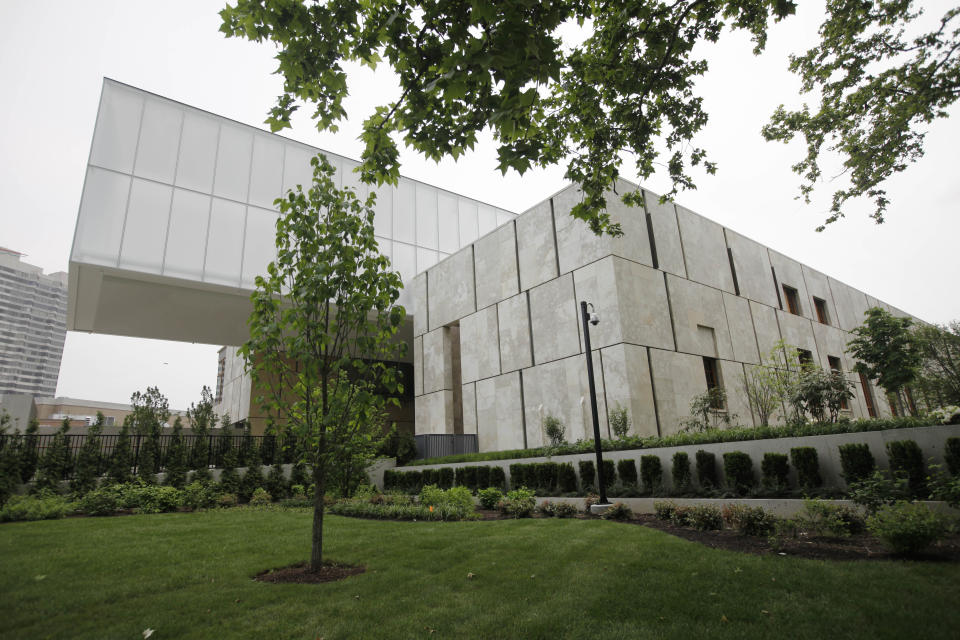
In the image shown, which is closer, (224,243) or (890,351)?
(890,351)

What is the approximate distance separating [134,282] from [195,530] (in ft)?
47.0

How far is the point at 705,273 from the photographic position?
1962 cm

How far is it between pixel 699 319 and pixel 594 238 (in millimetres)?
5503

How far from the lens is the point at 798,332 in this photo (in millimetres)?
23859

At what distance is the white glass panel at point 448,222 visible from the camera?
27.9 m

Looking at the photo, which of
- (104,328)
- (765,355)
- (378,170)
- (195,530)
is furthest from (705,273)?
(104,328)

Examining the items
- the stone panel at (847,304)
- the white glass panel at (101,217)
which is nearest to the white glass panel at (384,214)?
the white glass panel at (101,217)

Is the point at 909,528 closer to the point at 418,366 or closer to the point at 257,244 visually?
the point at 418,366

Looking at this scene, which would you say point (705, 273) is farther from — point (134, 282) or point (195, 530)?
point (134, 282)

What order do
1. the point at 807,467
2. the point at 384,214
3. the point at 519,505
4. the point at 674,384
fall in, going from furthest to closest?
1. the point at 384,214
2. the point at 674,384
3. the point at 519,505
4. the point at 807,467

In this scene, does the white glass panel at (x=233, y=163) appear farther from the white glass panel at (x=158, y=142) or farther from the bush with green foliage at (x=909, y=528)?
the bush with green foliage at (x=909, y=528)

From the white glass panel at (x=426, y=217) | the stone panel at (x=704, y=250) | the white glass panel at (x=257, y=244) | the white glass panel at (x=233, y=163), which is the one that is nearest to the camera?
the stone panel at (x=704, y=250)

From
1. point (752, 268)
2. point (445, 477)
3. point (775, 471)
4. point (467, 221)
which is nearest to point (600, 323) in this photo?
point (775, 471)

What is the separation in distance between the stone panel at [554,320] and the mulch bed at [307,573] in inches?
473
